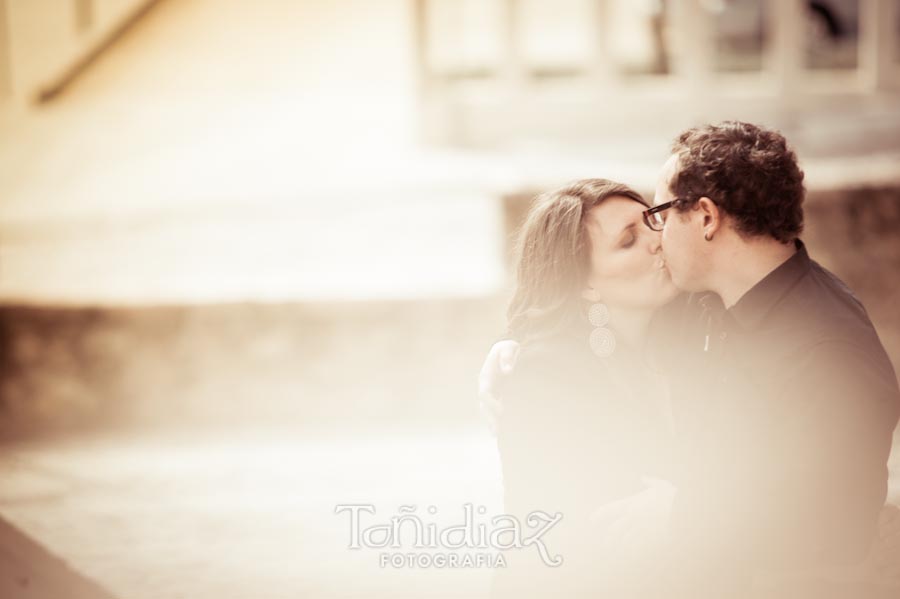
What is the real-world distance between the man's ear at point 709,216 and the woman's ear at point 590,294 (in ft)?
0.91

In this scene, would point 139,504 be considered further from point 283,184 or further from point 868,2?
point 868,2

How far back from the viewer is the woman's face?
6.86ft

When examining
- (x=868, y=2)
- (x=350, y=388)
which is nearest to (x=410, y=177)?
(x=350, y=388)

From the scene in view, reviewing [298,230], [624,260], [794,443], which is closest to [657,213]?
[624,260]

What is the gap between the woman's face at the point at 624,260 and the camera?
6.86ft

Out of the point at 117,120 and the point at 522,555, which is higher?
the point at 117,120

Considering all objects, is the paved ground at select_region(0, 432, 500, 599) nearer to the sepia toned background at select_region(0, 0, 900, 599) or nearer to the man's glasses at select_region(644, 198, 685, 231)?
the sepia toned background at select_region(0, 0, 900, 599)

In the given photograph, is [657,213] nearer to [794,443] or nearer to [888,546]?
[794,443]

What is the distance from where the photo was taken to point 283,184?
675cm

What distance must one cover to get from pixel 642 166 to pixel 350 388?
2050mm

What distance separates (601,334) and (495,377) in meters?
0.30

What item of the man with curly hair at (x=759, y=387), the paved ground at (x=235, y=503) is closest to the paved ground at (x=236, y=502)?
the paved ground at (x=235, y=503)

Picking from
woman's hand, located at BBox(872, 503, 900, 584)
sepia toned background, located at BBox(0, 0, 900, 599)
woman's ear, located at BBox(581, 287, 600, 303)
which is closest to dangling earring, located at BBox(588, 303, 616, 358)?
woman's ear, located at BBox(581, 287, 600, 303)

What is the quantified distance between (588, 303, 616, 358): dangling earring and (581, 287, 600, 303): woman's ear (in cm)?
2
